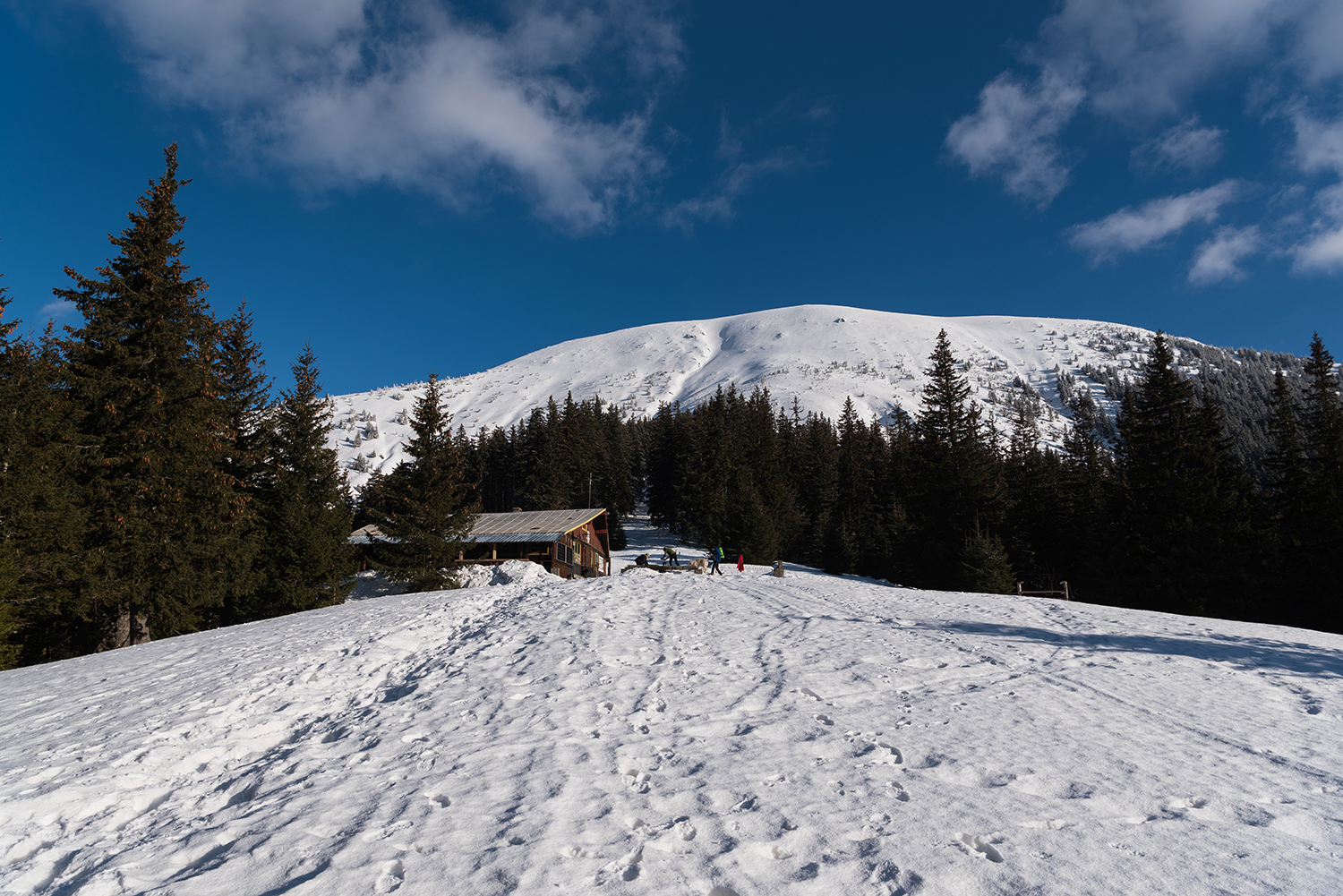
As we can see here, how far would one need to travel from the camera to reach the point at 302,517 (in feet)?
78.7

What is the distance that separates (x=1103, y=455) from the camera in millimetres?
45594

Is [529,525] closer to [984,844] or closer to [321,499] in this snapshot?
[321,499]

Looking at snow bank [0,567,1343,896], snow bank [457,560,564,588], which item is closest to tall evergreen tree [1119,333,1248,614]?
snow bank [0,567,1343,896]

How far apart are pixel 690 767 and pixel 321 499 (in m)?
24.9

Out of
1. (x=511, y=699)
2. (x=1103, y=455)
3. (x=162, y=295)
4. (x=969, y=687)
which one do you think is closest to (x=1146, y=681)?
(x=969, y=687)

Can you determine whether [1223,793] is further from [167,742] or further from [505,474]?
[505,474]

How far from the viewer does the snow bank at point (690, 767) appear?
160 inches

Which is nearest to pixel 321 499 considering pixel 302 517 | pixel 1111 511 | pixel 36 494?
pixel 302 517

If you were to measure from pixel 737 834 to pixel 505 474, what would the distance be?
7248 centimetres

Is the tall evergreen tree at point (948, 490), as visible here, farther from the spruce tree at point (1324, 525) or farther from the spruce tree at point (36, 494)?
the spruce tree at point (36, 494)

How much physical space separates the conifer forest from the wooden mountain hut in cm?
612

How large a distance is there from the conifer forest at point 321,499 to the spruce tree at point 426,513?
0.12 meters

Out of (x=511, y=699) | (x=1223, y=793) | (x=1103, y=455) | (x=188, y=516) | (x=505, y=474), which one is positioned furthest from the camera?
(x=505, y=474)

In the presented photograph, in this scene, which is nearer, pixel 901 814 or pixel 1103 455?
pixel 901 814
